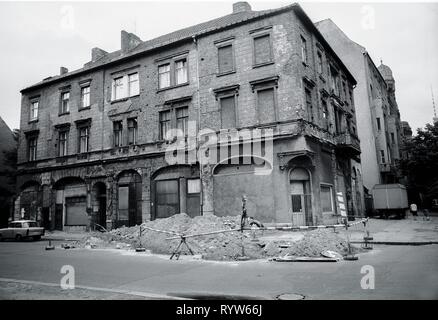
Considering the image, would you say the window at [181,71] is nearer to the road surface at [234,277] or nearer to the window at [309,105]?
the window at [309,105]

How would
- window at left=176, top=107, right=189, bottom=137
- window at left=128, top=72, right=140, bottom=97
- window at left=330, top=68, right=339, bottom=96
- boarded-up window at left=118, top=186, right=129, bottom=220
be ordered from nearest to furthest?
window at left=176, top=107, right=189, bottom=137 < boarded-up window at left=118, top=186, right=129, bottom=220 < window at left=128, top=72, right=140, bottom=97 < window at left=330, top=68, right=339, bottom=96

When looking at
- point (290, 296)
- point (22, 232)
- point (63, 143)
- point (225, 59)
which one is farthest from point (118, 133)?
point (290, 296)

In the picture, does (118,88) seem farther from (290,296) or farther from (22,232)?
(290,296)

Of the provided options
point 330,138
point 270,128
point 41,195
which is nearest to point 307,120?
point 270,128

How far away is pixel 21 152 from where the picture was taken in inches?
1150

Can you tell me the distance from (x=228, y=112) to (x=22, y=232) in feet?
50.7

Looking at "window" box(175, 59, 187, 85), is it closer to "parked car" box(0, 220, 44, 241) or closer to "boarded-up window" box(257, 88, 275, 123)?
"boarded-up window" box(257, 88, 275, 123)

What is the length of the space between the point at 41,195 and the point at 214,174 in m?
16.6

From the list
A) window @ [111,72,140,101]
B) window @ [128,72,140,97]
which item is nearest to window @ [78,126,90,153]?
window @ [111,72,140,101]

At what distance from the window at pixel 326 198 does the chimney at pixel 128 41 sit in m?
19.2

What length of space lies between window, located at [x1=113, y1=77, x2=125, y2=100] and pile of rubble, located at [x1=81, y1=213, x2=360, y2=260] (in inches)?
447

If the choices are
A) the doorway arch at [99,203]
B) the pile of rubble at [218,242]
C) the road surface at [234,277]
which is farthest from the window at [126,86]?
the road surface at [234,277]

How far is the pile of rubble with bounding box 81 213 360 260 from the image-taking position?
432 inches
